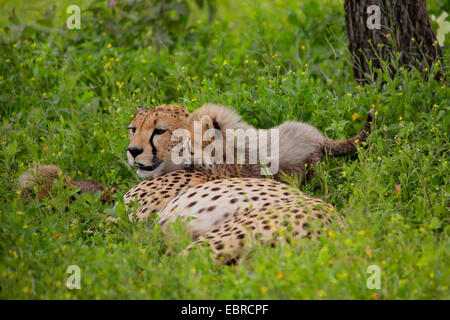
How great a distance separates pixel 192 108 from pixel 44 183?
1.24 m

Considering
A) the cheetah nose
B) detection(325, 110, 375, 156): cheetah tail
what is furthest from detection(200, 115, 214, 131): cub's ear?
detection(325, 110, 375, 156): cheetah tail

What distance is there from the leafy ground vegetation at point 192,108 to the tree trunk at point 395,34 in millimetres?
268

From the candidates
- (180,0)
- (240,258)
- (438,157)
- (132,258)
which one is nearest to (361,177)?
(438,157)

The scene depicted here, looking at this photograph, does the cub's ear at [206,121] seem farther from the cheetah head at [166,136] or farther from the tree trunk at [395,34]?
the tree trunk at [395,34]

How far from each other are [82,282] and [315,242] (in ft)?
3.51

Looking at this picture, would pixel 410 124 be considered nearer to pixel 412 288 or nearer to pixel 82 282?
pixel 412 288

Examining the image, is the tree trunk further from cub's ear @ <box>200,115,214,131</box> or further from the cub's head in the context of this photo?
the cub's head

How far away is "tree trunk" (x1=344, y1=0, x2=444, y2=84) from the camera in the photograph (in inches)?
183

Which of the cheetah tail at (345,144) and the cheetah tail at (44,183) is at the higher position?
the cheetah tail at (345,144)

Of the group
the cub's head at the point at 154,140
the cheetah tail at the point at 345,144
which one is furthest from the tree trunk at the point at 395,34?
the cub's head at the point at 154,140

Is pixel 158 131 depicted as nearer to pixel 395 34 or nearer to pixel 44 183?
pixel 44 183

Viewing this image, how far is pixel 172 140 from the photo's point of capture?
4020 mm

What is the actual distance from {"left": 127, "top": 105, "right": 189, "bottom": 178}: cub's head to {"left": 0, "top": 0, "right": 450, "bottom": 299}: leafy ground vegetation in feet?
1.02

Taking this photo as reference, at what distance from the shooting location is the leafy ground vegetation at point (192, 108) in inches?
108
